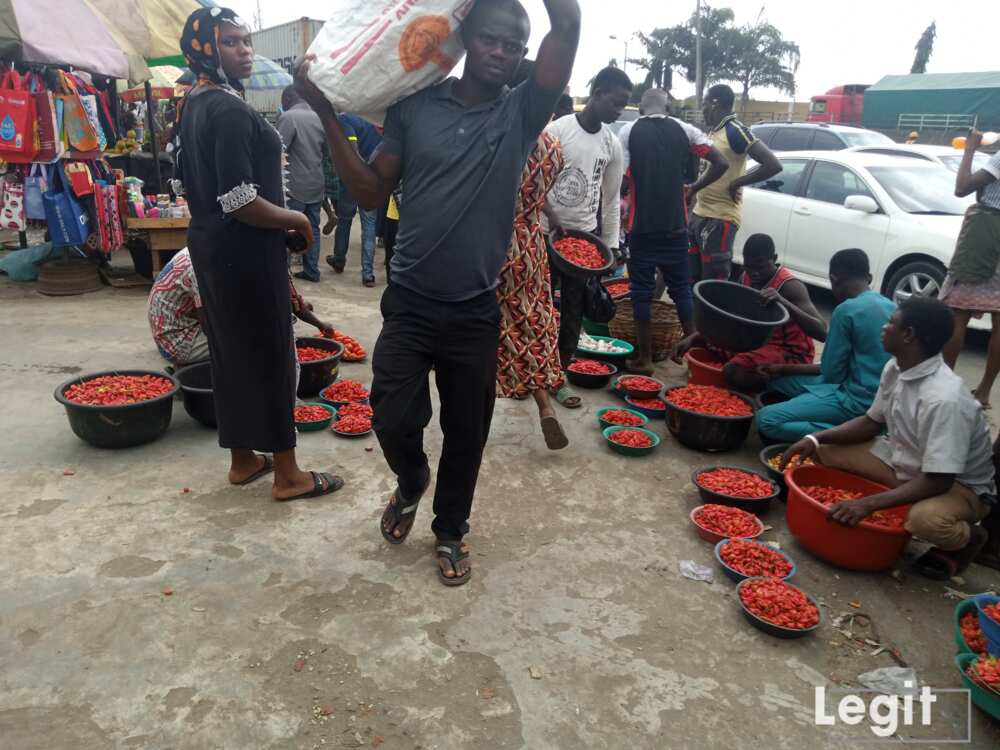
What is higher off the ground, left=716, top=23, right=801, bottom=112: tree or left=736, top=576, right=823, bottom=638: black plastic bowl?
left=716, top=23, right=801, bottom=112: tree

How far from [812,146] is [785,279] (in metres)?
7.06

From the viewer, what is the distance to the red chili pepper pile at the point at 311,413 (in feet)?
14.5

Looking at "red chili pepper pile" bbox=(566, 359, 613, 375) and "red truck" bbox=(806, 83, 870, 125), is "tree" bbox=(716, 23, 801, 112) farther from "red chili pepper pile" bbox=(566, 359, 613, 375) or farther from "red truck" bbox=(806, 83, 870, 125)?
"red chili pepper pile" bbox=(566, 359, 613, 375)

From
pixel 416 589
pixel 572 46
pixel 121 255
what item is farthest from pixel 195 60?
pixel 121 255

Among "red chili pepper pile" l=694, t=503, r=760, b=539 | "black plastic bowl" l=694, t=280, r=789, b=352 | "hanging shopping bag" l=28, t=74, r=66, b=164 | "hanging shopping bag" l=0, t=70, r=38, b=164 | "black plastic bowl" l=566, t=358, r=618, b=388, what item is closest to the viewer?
"red chili pepper pile" l=694, t=503, r=760, b=539

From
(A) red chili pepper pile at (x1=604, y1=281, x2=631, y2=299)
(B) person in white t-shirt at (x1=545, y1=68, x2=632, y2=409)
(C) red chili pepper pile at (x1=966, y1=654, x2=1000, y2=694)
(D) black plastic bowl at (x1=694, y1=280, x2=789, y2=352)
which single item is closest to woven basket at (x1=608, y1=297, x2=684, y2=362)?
(A) red chili pepper pile at (x1=604, y1=281, x2=631, y2=299)

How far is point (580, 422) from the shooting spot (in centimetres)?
486

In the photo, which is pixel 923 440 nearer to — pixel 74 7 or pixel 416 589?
pixel 416 589

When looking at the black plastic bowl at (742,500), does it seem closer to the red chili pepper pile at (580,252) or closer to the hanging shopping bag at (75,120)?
the red chili pepper pile at (580,252)

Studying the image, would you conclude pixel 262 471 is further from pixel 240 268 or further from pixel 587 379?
pixel 587 379

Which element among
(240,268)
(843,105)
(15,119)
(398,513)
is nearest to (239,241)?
(240,268)

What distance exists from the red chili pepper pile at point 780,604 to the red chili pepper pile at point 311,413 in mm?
2618

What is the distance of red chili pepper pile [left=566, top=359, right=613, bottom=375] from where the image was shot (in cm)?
541

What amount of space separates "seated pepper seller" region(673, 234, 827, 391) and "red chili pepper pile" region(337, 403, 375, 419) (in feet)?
7.82
